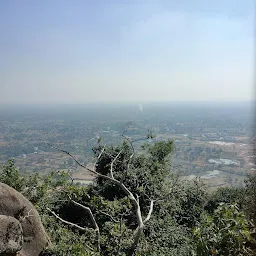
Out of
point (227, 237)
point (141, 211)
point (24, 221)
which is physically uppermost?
point (227, 237)

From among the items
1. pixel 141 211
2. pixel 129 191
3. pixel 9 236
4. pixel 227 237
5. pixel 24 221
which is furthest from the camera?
pixel 141 211

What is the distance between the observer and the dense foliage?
10.1ft

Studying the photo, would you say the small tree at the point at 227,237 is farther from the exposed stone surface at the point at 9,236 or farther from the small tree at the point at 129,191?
the exposed stone surface at the point at 9,236

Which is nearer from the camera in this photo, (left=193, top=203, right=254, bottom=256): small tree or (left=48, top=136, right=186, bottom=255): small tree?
(left=193, top=203, right=254, bottom=256): small tree

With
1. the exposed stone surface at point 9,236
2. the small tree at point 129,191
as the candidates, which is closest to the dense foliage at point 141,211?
the small tree at point 129,191

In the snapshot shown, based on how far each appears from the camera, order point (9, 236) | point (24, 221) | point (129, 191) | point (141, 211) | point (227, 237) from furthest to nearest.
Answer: point (141, 211)
point (129, 191)
point (24, 221)
point (9, 236)
point (227, 237)

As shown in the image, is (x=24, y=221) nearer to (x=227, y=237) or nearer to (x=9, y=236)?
(x=9, y=236)

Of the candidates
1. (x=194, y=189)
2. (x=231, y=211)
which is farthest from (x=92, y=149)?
(x=231, y=211)

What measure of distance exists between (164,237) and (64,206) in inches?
185

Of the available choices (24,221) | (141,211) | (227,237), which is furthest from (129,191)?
(227,237)

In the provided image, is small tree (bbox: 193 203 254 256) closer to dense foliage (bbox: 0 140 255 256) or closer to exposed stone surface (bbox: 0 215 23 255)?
dense foliage (bbox: 0 140 255 256)

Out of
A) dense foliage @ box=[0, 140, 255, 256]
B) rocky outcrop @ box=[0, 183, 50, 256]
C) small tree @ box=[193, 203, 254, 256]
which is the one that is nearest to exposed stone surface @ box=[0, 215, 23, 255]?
rocky outcrop @ box=[0, 183, 50, 256]

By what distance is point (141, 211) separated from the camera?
9062 millimetres

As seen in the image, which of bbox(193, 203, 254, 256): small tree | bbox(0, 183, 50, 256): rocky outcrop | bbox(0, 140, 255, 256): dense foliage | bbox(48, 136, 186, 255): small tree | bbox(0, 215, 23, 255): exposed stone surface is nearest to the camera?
bbox(193, 203, 254, 256): small tree
